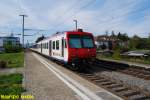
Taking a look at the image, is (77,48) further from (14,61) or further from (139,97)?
(14,61)

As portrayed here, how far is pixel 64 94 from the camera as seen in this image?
30.1ft

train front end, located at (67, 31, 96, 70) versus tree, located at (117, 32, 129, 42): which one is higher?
tree, located at (117, 32, 129, 42)

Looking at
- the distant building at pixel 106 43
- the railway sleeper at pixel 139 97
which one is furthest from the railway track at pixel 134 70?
the distant building at pixel 106 43

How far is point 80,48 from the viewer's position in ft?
57.2

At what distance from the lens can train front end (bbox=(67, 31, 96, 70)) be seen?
1707cm

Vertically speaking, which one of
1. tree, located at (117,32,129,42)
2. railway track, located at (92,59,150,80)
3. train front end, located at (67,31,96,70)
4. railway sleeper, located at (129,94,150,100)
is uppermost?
tree, located at (117,32,129,42)

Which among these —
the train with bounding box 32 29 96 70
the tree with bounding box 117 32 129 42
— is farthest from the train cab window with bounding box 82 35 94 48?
the tree with bounding box 117 32 129 42

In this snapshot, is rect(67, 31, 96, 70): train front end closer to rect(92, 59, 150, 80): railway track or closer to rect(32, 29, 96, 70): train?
rect(32, 29, 96, 70): train

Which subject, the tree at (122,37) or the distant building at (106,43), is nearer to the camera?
the distant building at (106,43)

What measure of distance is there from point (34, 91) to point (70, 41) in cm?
815

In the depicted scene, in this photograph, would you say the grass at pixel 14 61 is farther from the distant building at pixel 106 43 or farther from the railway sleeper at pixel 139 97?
the distant building at pixel 106 43

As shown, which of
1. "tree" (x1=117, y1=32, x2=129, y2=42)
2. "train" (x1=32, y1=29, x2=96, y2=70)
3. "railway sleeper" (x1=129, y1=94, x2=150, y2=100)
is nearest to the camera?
"railway sleeper" (x1=129, y1=94, x2=150, y2=100)

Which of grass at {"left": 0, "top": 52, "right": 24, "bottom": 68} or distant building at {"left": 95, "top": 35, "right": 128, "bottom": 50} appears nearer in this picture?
grass at {"left": 0, "top": 52, "right": 24, "bottom": 68}

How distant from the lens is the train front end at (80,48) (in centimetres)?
1707
